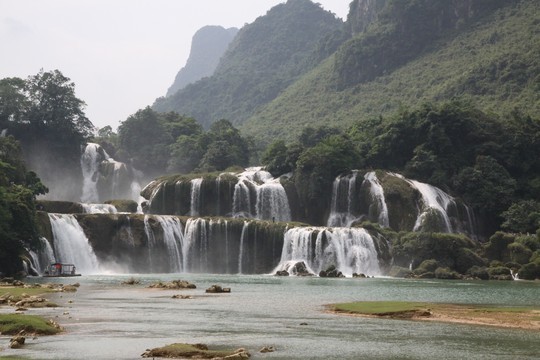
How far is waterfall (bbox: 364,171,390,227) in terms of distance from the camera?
298 ft

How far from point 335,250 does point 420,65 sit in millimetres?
82056

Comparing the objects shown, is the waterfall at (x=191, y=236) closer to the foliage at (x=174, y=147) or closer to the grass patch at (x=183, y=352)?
the foliage at (x=174, y=147)

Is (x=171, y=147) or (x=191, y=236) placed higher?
(x=171, y=147)

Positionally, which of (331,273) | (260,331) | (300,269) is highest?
(300,269)

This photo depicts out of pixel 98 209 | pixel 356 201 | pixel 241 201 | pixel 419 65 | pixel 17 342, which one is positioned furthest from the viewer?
pixel 419 65

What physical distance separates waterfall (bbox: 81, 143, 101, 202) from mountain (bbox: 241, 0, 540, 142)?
1628 inches

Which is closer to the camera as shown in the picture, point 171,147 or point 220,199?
point 220,199

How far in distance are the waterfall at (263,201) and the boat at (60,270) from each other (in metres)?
26.5

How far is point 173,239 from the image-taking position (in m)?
79.4

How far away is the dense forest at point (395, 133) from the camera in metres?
77.3

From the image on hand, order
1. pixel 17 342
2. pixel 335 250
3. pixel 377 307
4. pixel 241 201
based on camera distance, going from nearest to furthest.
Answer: pixel 17 342 < pixel 377 307 < pixel 335 250 < pixel 241 201

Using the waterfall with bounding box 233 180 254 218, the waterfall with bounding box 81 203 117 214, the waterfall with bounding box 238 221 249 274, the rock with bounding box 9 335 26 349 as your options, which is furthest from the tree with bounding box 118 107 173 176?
the rock with bounding box 9 335 26 349

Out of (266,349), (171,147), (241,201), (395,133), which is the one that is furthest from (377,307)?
(171,147)

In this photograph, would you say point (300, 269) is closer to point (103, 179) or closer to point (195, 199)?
point (195, 199)
